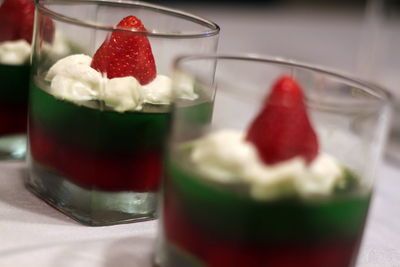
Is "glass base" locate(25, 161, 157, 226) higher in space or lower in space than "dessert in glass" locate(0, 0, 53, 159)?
lower

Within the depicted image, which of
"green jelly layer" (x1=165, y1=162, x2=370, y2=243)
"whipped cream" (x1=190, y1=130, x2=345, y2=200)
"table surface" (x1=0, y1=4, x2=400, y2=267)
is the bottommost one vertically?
"table surface" (x1=0, y1=4, x2=400, y2=267)

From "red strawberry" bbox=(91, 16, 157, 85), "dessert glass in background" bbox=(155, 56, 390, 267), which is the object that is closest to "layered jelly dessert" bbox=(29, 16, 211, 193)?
"red strawberry" bbox=(91, 16, 157, 85)

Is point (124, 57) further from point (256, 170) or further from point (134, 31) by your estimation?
point (256, 170)

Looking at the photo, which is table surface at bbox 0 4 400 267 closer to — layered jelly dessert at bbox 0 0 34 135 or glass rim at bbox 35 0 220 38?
layered jelly dessert at bbox 0 0 34 135

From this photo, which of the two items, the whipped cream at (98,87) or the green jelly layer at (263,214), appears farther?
the whipped cream at (98,87)

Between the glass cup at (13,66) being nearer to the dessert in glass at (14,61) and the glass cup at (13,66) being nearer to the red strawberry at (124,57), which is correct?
the dessert in glass at (14,61)

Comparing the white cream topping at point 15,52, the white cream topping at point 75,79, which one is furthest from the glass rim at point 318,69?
the white cream topping at point 15,52

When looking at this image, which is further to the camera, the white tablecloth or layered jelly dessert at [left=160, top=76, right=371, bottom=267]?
the white tablecloth
